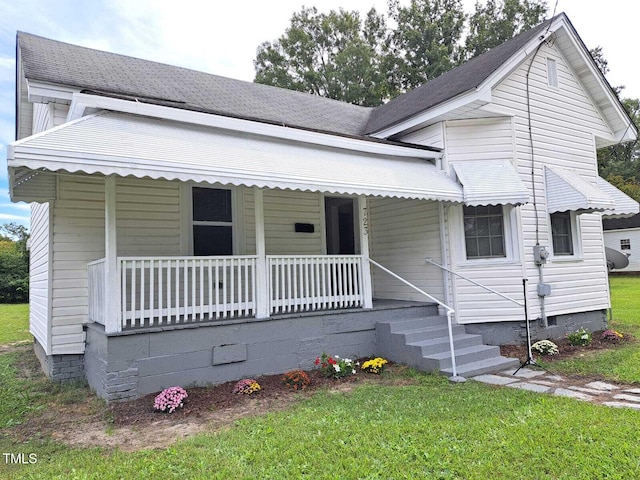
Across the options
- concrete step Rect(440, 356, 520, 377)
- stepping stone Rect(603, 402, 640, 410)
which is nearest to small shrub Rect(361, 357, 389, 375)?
concrete step Rect(440, 356, 520, 377)

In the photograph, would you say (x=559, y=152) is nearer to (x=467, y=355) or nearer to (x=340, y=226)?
(x=340, y=226)

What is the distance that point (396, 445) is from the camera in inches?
146

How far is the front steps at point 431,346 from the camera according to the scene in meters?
6.30

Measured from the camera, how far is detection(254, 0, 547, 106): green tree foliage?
89.7ft

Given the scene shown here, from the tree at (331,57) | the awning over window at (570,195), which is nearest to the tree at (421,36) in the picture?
the tree at (331,57)

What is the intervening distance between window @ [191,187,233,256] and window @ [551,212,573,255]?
6.69m

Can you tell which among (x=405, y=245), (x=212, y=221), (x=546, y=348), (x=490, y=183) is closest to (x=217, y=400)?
(x=212, y=221)

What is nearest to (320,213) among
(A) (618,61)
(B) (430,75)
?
(B) (430,75)

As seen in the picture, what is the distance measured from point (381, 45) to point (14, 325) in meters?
27.2

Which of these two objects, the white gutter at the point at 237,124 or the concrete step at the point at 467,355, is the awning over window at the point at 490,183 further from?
the concrete step at the point at 467,355

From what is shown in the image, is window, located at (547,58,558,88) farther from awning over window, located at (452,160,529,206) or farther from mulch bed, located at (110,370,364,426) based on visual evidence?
mulch bed, located at (110,370,364,426)

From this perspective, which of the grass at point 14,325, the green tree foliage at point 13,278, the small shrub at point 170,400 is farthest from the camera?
the green tree foliage at point 13,278

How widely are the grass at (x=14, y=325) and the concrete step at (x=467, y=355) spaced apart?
1121 cm

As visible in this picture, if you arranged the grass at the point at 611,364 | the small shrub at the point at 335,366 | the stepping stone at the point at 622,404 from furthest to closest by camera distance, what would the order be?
the small shrub at the point at 335,366
the grass at the point at 611,364
the stepping stone at the point at 622,404
